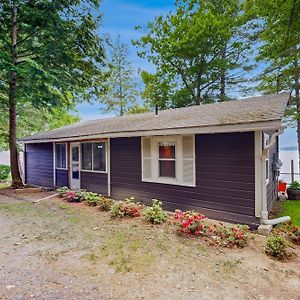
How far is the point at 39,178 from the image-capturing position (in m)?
12.5

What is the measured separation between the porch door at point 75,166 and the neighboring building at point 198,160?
10.8 inches

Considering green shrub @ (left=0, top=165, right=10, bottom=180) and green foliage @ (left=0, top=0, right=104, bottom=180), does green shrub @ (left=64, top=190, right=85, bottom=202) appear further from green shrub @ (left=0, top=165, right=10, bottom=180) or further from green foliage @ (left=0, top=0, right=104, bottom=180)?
green shrub @ (left=0, top=165, right=10, bottom=180)

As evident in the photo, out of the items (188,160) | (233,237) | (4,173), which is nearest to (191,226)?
(233,237)

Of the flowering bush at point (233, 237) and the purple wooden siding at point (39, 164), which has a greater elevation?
the purple wooden siding at point (39, 164)

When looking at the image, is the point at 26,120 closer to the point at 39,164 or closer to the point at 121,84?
the point at 39,164

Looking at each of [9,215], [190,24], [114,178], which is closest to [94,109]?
[190,24]

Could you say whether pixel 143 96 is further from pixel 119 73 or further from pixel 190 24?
pixel 190 24

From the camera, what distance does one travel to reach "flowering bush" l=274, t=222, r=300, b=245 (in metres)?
4.75

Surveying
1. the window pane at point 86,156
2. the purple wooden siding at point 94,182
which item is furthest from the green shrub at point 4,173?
the window pane at point 86,156

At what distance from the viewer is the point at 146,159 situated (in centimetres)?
754

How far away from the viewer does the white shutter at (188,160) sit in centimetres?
648

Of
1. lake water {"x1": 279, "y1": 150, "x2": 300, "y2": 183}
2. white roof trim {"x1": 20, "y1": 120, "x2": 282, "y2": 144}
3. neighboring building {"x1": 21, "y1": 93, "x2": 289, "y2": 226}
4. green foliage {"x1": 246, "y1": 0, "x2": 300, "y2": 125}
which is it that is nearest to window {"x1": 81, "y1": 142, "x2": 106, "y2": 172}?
neighboring building {"x1": 21, "y1": 93, "x2": 289, "y2": 226}

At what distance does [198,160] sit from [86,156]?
509cm

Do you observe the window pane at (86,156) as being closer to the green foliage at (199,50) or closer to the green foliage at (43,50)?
the green foliage at (43,50)
